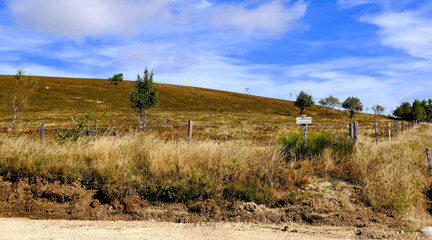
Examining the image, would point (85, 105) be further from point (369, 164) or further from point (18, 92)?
point (369, 164)

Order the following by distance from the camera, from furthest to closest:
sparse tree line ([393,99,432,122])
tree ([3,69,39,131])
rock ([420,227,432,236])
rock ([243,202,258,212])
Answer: sparse tree line ([393,99,432,122])
tree ([3,69,39,131])
rock ([243,202,258,212])
rock ([420,227,432,236])

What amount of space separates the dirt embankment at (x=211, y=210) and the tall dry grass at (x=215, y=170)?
9.2 inches

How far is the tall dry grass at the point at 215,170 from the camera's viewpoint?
655 cm

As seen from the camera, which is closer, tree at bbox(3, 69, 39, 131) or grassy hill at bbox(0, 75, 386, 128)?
tree at bbox(3, 69, 39, 131)

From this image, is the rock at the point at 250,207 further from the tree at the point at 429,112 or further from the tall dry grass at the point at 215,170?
the tree at the point at 429,112

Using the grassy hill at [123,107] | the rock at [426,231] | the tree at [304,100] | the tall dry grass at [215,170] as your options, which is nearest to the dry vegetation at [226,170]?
the tall dry grass at [215,170]

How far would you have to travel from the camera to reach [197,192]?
6484 millimetres

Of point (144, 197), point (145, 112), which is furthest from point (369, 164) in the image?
point (145, 112)

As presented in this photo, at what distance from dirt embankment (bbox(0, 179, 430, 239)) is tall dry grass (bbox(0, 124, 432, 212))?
23cm

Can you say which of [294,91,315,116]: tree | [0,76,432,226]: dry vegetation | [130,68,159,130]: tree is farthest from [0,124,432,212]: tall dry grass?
[294,91,315,116]: tree

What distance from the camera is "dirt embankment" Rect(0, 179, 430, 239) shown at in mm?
5865

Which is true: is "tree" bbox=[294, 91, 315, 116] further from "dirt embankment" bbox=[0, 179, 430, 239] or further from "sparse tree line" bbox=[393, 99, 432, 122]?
"dirt embankment" bbox=[0, 179, 430, 239]

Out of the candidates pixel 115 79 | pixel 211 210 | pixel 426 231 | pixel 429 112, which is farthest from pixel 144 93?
pixel 429 112

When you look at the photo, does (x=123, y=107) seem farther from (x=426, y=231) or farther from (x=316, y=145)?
(x=426, y=231)
